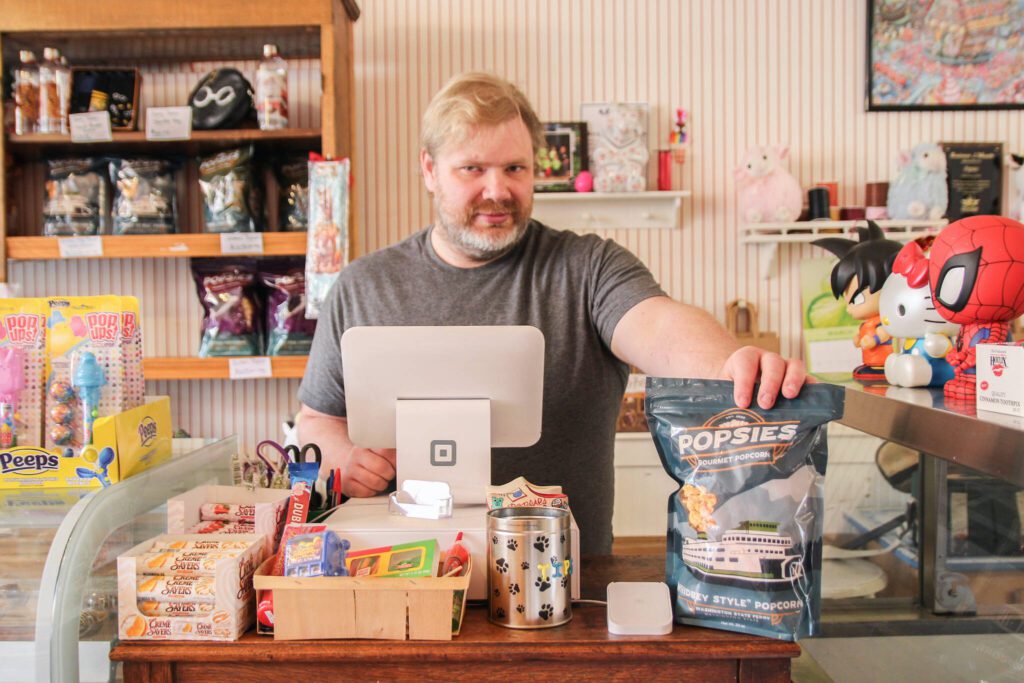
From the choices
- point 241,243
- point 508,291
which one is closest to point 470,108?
point 508,291

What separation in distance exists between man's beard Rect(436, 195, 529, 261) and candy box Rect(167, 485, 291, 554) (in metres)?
0.72

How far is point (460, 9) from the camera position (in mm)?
3172

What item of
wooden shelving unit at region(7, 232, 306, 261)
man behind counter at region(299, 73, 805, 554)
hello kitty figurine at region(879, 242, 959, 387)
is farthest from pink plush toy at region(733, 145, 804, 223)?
wooden shelving unit at region(7, 232, 306, 261)

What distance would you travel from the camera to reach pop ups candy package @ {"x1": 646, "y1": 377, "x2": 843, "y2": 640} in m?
0.96

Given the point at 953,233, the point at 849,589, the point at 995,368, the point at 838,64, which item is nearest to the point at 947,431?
the point at 995,368

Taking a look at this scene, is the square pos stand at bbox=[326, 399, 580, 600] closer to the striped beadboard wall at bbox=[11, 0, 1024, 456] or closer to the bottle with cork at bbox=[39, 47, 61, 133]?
the striped beadboard wall at bbox=[11, 0, 1024, 456]

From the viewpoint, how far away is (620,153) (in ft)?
10.1

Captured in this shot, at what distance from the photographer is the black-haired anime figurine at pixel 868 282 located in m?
1.62

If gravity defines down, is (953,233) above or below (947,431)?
above

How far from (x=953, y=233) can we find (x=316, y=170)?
2.04 metres

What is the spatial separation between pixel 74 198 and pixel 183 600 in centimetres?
244

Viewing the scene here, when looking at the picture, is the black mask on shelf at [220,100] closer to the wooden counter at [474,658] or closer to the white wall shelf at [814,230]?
the white wall shelf at [814,230]

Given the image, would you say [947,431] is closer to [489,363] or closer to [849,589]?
[849,589]

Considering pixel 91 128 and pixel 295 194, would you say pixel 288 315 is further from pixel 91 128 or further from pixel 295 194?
pixel 91 128
